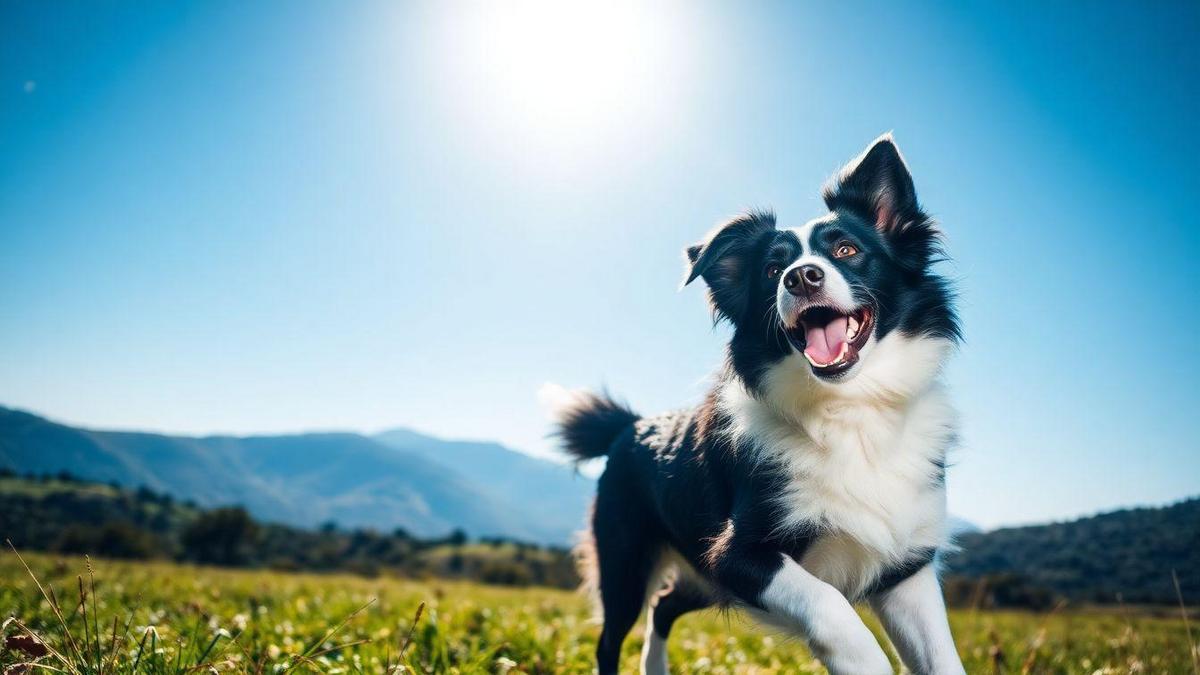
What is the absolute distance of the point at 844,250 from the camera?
294 centimetres

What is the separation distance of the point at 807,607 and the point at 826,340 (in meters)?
1.12

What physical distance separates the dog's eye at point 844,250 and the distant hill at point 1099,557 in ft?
4.92

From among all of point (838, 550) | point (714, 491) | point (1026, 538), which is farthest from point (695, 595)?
point (1026, 538)

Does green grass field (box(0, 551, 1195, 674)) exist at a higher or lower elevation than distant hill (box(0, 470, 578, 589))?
higher

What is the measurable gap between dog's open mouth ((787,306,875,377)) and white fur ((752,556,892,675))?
0.89m

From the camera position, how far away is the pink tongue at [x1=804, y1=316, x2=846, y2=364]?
2787 mm

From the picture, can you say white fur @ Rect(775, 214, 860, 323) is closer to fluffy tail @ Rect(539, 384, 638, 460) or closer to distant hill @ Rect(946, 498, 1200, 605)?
distant hill @ Rect(946, 498, 1200, 605)

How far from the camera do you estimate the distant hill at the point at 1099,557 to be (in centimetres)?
491

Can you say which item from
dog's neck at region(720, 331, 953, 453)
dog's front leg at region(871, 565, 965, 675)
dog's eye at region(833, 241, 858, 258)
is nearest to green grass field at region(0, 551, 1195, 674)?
dog's front leg at region(871, 565, 965, 675)

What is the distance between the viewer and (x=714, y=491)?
3.02 metres

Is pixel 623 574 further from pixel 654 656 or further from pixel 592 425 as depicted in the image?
pixel 592 425

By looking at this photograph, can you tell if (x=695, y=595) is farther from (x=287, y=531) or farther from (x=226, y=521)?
(x=287, y=531)

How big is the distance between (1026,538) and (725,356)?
11.7 meters

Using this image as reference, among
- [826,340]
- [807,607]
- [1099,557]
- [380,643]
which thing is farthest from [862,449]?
[1099,557]
